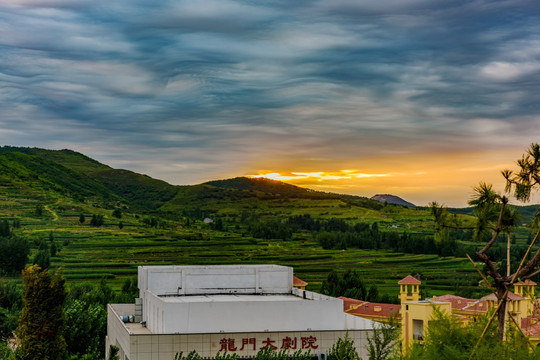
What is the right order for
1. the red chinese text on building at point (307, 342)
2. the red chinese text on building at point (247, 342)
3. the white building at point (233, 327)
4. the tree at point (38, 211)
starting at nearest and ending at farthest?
the white building at point (233, 327) < the red chinese text on building at point (247, 342) < the red chinese text on building at point (307, 342) < the tree at point (38, 211)

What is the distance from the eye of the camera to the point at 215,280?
122 feet

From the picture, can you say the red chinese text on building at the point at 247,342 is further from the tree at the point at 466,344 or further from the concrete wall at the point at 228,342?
the tree at the point at 466,344

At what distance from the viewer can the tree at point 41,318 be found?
880 inches

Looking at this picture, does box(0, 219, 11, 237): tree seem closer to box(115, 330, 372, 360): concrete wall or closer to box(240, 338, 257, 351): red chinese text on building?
box(115, 330, 372, 360): concrete wall

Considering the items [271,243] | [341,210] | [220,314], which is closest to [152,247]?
[271,243]

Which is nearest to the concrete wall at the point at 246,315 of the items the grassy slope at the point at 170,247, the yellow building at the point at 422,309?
the yellow building at the point at 422,309

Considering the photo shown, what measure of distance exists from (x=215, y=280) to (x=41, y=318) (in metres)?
15.5

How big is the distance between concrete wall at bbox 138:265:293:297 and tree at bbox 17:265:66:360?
43.7ft

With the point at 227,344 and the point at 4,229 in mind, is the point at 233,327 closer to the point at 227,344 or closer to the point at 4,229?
the point at 227,344

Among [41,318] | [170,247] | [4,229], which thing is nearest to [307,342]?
[41,318]

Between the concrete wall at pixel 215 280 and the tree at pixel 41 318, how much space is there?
13330 millimetres

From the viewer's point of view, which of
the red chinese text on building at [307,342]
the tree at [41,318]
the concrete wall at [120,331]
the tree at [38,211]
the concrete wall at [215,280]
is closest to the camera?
the tree at [41,318]

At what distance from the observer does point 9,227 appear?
9481cm

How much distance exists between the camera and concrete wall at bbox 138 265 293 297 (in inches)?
1433
